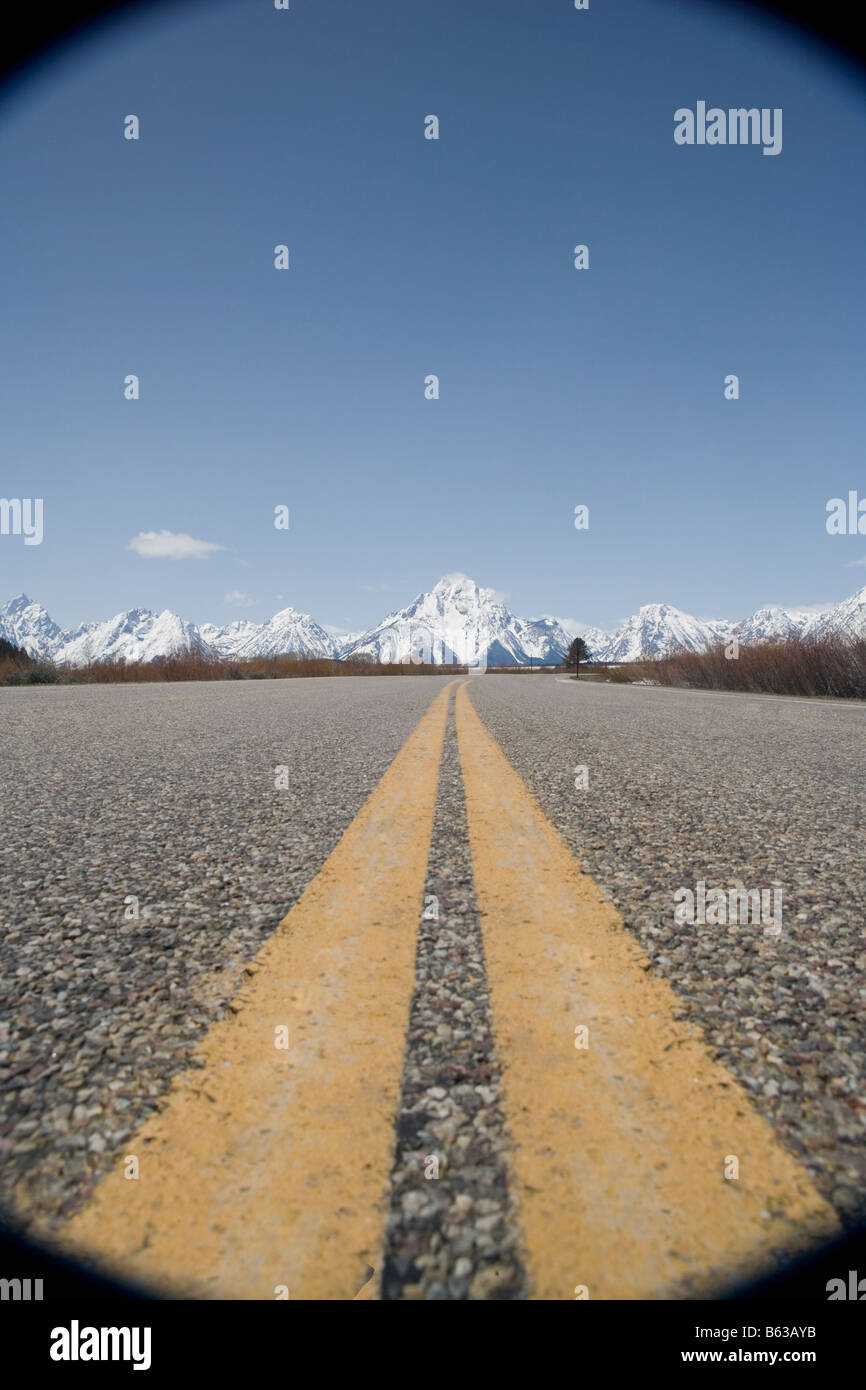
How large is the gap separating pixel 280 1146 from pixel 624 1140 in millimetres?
489

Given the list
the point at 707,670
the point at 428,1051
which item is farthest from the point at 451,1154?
the point at 707,670

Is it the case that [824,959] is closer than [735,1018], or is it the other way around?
[735,1018]

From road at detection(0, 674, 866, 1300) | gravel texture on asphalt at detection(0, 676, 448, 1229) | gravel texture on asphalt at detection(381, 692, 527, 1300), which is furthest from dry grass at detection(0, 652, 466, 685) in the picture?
gravel texture on asphalt at detection(381, 692, 527, 1300)

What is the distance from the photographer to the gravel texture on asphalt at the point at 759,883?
105cm

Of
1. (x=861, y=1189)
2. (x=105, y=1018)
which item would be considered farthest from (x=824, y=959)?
(x=105, y=1018)

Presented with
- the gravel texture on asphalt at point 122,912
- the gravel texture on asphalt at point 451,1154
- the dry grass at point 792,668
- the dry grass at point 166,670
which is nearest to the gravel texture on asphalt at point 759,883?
the gravel texture on asphalt at point 451,1154

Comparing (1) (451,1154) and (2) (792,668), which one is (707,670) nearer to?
(2) (792,668)

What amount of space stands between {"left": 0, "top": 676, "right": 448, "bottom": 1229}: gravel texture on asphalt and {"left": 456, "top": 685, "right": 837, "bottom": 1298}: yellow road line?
59cm

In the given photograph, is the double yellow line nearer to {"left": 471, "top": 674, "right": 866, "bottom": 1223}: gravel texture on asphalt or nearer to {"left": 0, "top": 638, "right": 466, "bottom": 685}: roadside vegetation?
{"left": 471, "top": 674, "right": 866, "bottom": 1223}: gravel texture on asphalt

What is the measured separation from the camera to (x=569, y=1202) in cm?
82

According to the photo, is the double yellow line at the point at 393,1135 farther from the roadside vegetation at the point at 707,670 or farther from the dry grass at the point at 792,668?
the roadside vegetation at the point at 707,670
